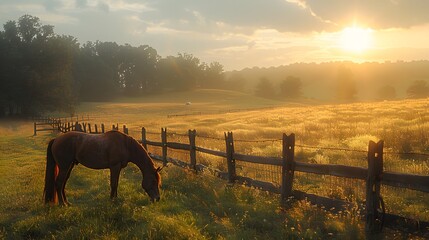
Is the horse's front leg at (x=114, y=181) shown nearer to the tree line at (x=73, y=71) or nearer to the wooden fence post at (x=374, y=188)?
the wooden fence post at (x=374, y=188)

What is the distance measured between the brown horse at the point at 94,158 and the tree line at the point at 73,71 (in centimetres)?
5372

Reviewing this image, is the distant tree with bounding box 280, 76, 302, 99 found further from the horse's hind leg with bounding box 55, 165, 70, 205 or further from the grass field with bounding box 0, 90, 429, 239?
the horse's hind leg with bounding box 55, 165, 70, 205

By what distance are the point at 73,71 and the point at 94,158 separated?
8455 cm

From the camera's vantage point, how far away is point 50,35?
6294 centimetres

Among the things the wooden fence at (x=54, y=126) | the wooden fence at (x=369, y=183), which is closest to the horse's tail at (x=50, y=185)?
the wooden fence at (x=369, y=183)

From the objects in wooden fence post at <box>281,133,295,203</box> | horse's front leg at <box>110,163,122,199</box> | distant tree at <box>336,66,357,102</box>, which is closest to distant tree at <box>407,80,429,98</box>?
distant tree at <box>336,66,357,102</box>

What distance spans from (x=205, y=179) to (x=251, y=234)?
4781mm

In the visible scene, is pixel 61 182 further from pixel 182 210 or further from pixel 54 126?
pixel 54 126

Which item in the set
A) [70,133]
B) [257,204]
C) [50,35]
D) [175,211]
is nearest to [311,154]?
[257,204]

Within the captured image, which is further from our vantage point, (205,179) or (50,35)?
(50,35)

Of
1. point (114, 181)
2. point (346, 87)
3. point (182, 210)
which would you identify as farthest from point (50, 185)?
point (346, 87)

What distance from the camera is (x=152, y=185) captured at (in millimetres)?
9633

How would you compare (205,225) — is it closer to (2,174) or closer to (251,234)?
(251,234)

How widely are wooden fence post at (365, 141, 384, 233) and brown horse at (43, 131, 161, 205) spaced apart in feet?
16.6
